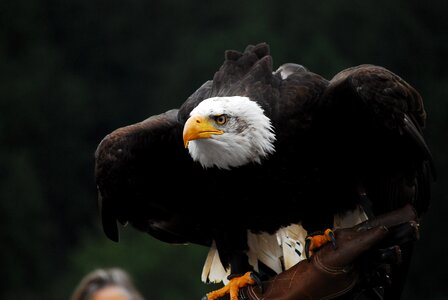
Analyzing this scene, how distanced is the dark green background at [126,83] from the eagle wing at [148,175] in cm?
828

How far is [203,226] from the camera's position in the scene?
5.44 meters

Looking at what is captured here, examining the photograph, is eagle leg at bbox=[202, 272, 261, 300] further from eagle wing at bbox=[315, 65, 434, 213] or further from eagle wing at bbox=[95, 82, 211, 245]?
eagle wing at bbox=[315, 65, 434, 213]

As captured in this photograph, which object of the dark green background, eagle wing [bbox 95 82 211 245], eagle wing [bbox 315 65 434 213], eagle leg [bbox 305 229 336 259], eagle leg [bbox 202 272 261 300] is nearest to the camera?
eagle wing [bbox 315 65 434 213]

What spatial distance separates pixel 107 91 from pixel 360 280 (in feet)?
54.4

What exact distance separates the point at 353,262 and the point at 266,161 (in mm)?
631

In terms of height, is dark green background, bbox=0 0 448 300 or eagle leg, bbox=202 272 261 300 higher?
eagle leg, bbox=202 272 261 300

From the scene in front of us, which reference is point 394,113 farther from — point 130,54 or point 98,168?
point 130,54

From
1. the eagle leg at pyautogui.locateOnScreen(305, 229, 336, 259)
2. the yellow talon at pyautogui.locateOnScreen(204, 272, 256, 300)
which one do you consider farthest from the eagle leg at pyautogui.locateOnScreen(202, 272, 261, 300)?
the eagle leg at pyautogui.locateOnScreen(305, 229, 336, 259)

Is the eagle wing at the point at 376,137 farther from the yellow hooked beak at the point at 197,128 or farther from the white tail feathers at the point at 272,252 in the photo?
the yellow hooked beak at the point at 197,128

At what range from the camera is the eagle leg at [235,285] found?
5.09 meters

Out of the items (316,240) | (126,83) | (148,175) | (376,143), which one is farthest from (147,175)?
(126,83)

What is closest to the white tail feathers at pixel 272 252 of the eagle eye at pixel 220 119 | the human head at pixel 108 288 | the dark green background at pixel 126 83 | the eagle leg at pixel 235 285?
the eagle leg at pixel 235 285

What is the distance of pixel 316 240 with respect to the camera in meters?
4.97

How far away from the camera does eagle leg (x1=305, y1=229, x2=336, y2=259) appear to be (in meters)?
4.84
